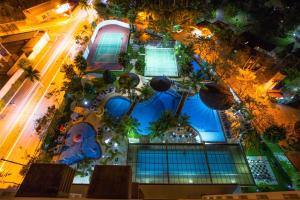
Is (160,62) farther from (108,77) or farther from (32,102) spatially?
(32,102)

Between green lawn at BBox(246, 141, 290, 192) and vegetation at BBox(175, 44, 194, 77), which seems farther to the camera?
vegetation at BBox(175, 44, 194, 77)

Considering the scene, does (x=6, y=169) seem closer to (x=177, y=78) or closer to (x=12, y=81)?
(x=12, y=81)

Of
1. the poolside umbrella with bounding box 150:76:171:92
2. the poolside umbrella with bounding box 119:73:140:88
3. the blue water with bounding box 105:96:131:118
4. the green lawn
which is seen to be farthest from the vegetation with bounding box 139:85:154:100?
the green lawn

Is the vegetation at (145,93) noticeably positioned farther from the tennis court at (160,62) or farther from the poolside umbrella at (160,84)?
the tennis court at (160,62)

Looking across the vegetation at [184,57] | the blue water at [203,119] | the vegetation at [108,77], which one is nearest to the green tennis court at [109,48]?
the vegetation at [108,77]

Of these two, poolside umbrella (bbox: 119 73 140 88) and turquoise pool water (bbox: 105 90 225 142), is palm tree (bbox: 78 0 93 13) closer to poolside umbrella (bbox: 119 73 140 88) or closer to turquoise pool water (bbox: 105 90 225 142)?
poolside umbrella (bbox: 119 73 140 88)

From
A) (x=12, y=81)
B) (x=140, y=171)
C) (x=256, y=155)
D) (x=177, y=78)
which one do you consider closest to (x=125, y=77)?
(x=177, y=78)
